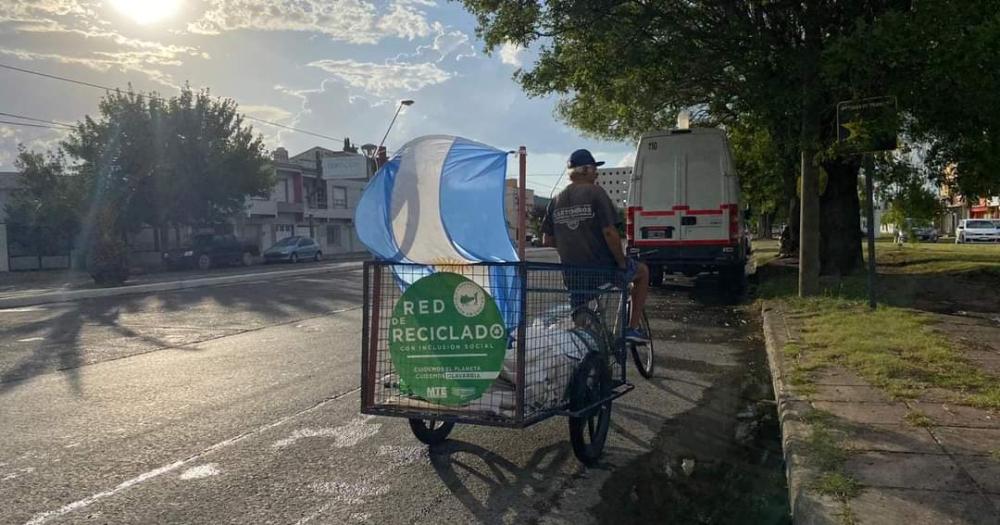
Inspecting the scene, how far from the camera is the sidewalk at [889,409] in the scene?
3723 mm

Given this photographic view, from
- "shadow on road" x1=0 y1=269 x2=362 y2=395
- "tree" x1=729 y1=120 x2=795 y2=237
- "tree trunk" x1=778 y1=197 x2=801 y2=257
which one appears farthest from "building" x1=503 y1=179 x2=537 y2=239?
"tree trunk" x1=778 y1=197 x2=801 y2=257

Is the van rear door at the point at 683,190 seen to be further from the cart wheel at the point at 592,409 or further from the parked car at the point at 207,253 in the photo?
the parked car at the point at 207,253

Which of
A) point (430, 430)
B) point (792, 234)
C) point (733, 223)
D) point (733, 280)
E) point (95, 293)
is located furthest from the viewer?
point (792, 234)

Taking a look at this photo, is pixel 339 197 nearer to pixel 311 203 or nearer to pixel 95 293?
pixel 311 203

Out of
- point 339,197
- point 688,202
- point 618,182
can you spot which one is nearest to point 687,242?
point 688,202

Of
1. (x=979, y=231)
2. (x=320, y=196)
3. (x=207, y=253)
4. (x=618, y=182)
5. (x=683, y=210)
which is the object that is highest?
(x=320, y=196)

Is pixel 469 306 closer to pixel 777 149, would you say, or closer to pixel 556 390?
pixel 556 390

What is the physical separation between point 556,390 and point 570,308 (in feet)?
2.14

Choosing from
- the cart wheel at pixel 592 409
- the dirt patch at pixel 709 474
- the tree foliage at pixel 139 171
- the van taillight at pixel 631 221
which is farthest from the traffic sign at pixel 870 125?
the tree foliage at pixel 139 171

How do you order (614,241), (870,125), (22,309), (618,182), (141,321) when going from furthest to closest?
(618,182) < (22,309) < (141,321) < (870,125) < (614,241)

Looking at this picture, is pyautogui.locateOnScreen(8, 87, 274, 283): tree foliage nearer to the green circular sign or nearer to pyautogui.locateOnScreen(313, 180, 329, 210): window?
pyautogui.locateOnScreen(313, 180, 329, 210): window

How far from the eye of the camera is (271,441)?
5.40m

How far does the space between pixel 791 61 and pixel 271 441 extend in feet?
30.8

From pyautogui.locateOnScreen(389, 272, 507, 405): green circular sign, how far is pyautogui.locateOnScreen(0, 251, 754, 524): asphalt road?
24.7 inches
